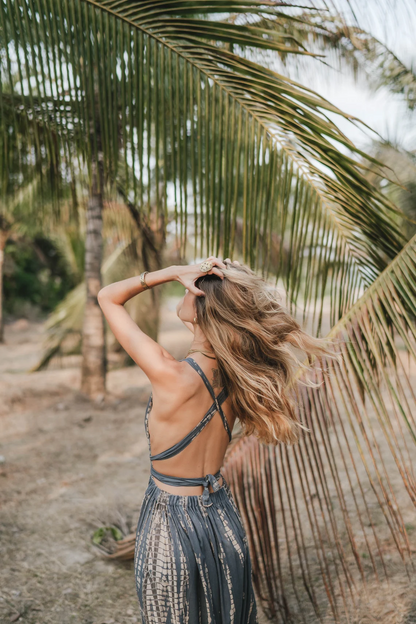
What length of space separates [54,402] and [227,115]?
22.8 ft

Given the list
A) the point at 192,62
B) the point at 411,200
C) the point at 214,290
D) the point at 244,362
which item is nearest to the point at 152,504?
the point at 244,362

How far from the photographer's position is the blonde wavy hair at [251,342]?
1.73 meters

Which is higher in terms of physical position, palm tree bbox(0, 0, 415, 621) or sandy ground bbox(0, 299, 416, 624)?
palm tree bbox(0, 0, 415, 621)

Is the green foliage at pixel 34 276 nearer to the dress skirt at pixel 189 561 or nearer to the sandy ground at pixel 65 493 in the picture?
the sandy ground at pixel 65 493

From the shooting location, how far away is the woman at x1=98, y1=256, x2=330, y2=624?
1.70 metres

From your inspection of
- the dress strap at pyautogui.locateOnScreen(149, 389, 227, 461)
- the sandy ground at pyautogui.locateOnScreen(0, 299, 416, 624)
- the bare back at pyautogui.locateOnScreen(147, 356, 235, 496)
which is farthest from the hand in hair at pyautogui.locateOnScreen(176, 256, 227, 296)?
the sandy ground at pyautogui.locateOnScreen(0, 299, 416, 624)

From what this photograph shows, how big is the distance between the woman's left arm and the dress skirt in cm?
53

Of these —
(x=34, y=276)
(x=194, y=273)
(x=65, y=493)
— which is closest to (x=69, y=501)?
(x=65, y=493)

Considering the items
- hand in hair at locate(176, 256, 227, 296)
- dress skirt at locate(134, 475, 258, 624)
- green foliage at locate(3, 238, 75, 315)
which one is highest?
hand in hair at locate(176, 256, 227, 296)

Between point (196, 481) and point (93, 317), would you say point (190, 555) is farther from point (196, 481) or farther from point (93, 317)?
point (93, 317)

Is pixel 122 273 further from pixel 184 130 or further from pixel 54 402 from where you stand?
pixel 184 130

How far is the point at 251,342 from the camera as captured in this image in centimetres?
177

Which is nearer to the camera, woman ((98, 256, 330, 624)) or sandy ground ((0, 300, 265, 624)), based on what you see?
woman ((98, 256, 330, 624))

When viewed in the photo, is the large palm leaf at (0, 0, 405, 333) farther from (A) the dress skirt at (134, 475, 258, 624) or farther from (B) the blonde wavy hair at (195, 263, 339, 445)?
(A) the dress skirt at (134, 475, 258, 624)
